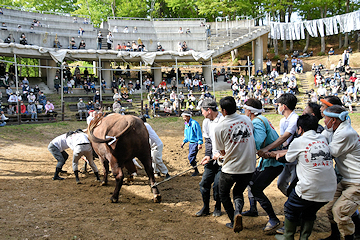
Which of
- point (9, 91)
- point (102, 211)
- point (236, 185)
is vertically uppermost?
point (9, 91)

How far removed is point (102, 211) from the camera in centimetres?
610

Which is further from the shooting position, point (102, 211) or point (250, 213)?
point (102, 211)

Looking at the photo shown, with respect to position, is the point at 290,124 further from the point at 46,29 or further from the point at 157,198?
the point at 46,29

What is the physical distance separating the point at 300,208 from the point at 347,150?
103 centimetres

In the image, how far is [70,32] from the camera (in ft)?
93.0

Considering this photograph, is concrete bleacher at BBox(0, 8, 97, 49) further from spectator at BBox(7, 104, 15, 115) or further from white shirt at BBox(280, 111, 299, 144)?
white shirt at BBox(280, 111, 299, 144)

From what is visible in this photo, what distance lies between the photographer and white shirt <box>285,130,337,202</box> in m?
4.07

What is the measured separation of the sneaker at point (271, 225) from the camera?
5.02 m

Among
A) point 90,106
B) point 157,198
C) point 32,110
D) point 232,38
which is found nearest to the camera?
point 157,198

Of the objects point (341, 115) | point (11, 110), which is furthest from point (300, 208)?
point (11, 110)

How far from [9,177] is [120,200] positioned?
3.61 m

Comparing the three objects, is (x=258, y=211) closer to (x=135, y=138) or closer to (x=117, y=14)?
(x=135, y=138)

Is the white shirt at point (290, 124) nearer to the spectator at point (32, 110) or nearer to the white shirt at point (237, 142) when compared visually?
the white shirt at point (237, 142)

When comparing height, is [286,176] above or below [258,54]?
below
